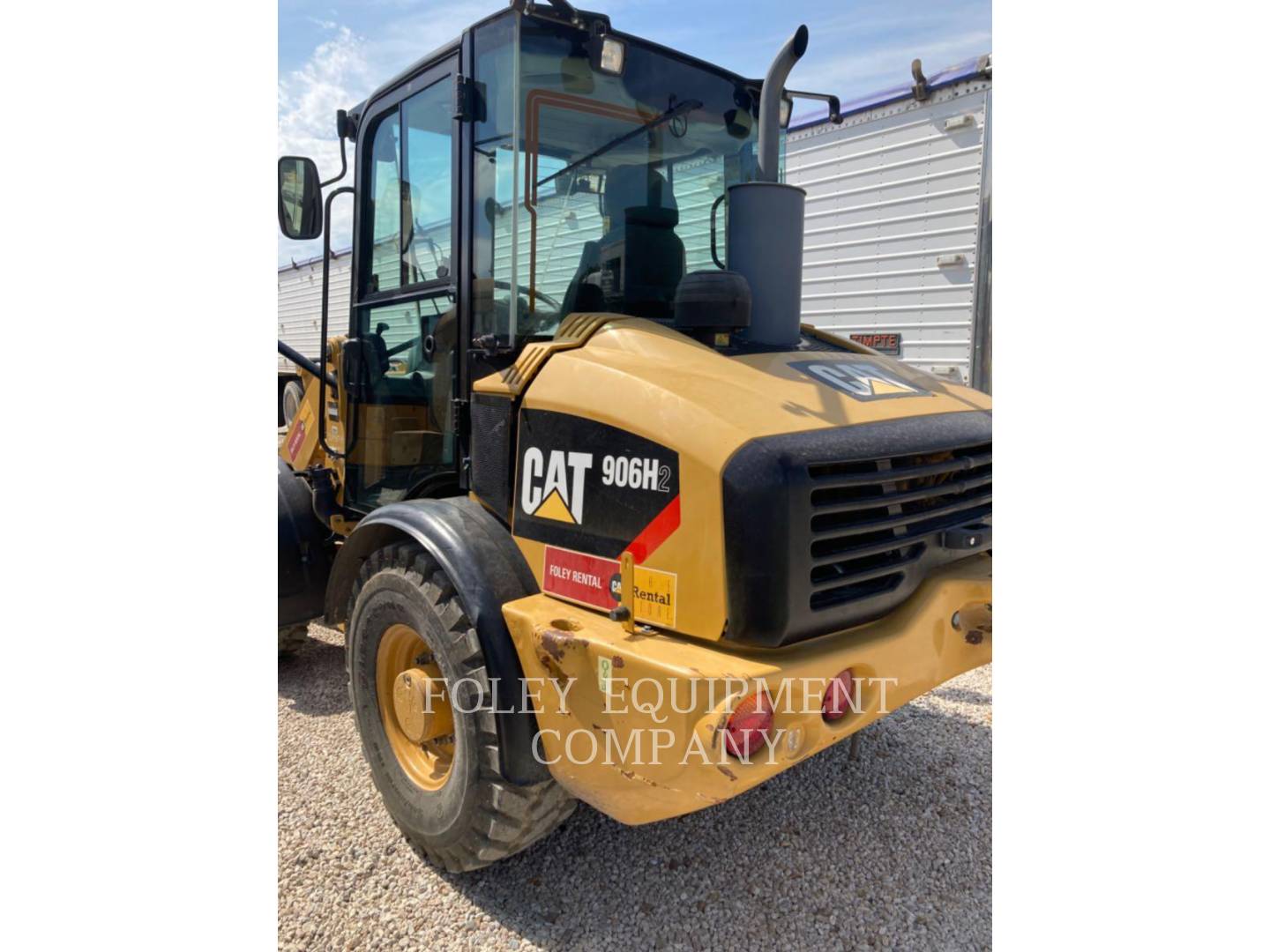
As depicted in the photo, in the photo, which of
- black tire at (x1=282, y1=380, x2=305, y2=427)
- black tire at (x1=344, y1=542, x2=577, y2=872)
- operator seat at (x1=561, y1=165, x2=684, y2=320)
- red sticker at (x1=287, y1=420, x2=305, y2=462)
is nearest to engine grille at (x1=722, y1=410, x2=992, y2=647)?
black tire at (x1=344, y1=542, x2=577, y2=872)

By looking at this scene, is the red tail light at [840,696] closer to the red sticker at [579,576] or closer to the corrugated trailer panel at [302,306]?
the red sticker at [579,576]

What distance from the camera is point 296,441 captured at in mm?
4727

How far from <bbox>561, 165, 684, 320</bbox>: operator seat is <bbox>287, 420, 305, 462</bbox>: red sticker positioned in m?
2.40

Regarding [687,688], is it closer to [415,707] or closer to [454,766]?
[454,766]

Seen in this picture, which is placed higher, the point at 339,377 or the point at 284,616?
the point at 339,377

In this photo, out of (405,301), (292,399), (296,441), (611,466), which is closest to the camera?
(611,466)

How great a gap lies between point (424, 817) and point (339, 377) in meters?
2.10

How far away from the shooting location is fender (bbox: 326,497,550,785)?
2334mm

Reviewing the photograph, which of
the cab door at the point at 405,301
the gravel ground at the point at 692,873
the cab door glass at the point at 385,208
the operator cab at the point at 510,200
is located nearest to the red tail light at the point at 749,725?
the gravel ground at the point at 692,873

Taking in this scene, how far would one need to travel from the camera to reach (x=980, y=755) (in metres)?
3.43

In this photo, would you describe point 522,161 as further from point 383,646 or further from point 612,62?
point 383,646

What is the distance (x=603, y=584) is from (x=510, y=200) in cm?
137

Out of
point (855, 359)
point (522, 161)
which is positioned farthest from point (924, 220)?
point (522, 161)

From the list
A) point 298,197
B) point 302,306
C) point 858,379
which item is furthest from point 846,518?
point 302,306
